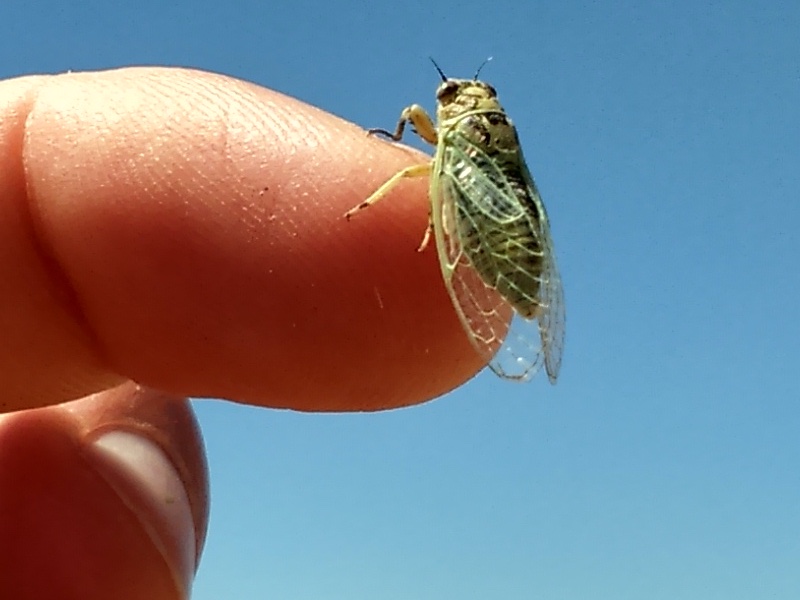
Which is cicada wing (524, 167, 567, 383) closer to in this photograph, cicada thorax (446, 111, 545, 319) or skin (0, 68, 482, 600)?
cicada thorax (446, 111, 545, 319)

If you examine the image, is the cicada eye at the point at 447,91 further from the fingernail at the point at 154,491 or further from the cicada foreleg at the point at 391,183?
the fingernail at the point at 154,491

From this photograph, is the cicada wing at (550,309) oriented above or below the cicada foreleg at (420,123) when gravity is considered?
below

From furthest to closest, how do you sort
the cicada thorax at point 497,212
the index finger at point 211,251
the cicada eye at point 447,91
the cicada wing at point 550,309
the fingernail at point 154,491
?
the cicada eye at point 447,91 → the fingernail at point 154,491 → the cicada wing at point 550,309 → the cicada thorax at point 497,212 → the index finger at point 211,251

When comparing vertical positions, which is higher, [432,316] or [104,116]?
[104,116]

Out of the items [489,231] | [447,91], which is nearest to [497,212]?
[489,231]

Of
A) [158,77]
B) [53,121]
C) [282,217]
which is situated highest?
[158,77]

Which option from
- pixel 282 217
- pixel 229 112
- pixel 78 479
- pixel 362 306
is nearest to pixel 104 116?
pixel 229 112

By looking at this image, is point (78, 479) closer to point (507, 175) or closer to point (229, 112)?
point (229, 112)

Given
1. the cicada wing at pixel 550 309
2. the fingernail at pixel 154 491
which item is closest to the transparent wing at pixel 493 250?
the cicada wing at pixel 550 309
